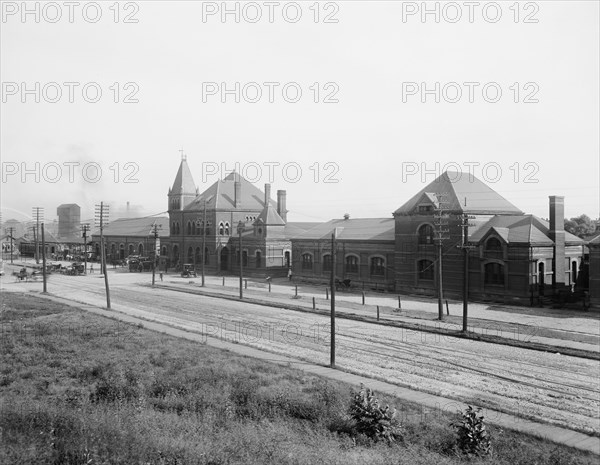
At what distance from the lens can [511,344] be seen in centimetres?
2411

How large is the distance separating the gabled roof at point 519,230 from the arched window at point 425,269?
4006 mm

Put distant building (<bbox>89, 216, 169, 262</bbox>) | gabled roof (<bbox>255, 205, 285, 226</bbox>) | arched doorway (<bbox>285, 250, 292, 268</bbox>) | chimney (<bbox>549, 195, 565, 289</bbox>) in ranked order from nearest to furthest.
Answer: chimney (<bbox>549, 195, 565, 289</bbox>)
gabled roof (<bbox>255, 205, 285, 226</bbox>)
arched doorway (<bbox>285, 250, 292, 268</bbox>)
distant building (<bbox>89, 216, 169, 262</bbox>)

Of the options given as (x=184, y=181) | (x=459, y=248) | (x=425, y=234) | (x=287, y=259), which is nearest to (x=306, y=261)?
(x=287, y=259)

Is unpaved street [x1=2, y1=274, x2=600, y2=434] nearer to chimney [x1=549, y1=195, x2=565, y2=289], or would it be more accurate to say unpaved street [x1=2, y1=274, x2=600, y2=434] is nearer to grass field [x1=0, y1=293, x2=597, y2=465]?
grass field [x1=0, y1=293, x2=597, y2=465]

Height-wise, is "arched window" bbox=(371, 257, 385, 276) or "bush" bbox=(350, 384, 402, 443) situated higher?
"arched window" bbox=(371, 257, 385, 276)

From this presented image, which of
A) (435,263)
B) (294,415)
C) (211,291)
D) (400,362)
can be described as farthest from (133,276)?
(294,415)

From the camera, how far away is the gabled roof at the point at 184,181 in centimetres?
7288

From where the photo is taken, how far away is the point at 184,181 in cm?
7356

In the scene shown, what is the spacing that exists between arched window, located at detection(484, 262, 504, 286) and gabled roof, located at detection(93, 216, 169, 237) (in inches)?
2103

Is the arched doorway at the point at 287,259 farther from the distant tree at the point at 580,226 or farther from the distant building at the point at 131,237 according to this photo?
the distant tree at the point at 580,226

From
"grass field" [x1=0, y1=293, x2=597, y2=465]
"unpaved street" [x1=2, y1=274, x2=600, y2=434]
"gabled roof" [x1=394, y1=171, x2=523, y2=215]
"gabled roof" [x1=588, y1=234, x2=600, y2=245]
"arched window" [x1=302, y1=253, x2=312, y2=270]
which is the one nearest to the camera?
"grass field" [x1=0, y1=293, x2=597, y2=465]

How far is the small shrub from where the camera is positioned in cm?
1174

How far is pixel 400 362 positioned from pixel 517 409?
597 cm

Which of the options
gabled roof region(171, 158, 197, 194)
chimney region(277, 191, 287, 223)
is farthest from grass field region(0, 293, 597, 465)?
gabled roof region(171, 158, 197, 194)
